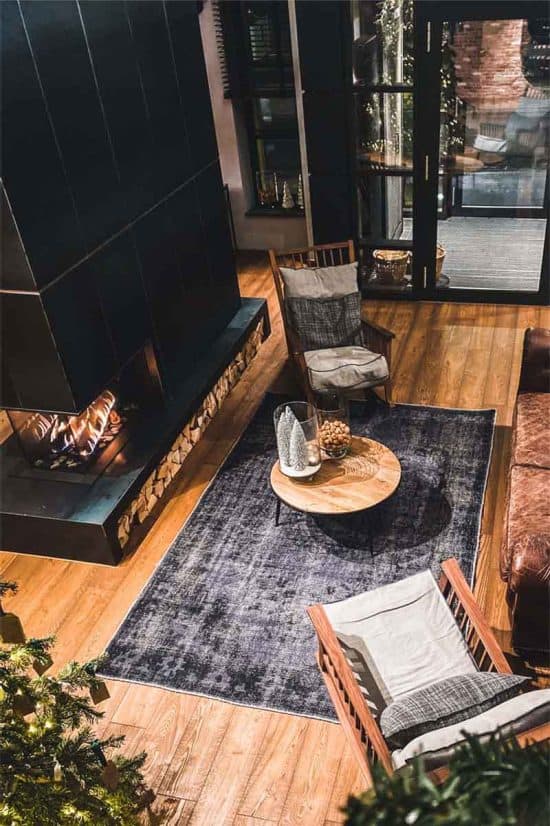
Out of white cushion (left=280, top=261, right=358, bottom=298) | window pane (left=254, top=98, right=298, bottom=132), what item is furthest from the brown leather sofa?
window pane (left=254, top=98, right=298, bottom=132)

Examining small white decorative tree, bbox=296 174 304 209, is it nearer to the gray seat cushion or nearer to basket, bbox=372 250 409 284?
basket, bbox=372 250 409 284

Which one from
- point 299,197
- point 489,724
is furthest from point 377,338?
point 489,724

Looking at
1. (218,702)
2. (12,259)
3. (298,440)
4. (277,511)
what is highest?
(12,259)

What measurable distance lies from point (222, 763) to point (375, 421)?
7.50ft

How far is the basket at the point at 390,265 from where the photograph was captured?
561 cm

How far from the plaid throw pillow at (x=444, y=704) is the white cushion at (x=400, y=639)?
29 cm

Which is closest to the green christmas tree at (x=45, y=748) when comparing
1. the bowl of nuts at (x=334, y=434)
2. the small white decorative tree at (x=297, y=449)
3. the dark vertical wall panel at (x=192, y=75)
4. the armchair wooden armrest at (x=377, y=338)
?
the small white decorative tree at (x=297, y=449)

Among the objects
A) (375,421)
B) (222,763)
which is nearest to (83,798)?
(222,763)

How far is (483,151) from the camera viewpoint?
500 cm

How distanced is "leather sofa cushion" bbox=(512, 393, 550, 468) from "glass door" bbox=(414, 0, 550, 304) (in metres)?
2.19

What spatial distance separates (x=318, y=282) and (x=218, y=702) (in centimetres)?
264

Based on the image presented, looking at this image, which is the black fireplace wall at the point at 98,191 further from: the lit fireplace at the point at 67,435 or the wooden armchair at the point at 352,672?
the wooden armchair at the point at 352,672

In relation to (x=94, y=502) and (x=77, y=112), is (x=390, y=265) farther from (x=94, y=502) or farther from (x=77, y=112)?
(x=94, y=502)

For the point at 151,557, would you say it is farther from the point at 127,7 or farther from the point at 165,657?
the point at 127,7
